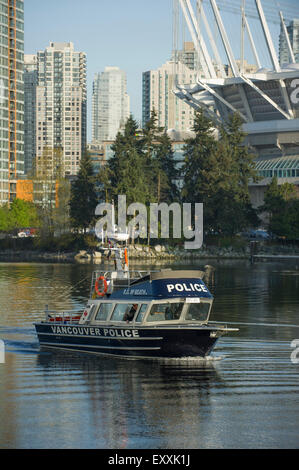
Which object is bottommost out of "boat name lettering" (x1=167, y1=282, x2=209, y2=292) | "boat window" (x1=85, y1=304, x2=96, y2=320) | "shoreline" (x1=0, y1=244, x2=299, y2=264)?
"shoreline" (x1=0, y1=244, x2=299, y2=264)

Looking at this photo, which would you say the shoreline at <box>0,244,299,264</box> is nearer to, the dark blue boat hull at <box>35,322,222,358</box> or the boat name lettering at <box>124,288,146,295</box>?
the dark blue boat hull at <box>35,322,222,358</box>

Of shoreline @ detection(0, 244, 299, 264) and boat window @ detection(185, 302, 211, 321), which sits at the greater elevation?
boat window @ detection(185, 302, 211, 321)

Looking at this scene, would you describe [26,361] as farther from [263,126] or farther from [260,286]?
[263,126]

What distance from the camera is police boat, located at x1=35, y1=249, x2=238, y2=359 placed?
1374 inches

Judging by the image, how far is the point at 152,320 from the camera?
116 ft

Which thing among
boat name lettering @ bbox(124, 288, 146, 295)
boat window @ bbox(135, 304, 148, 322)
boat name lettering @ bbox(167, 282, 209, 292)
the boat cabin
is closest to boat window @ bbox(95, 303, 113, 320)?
the boat cabin

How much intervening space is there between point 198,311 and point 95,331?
4.74 m

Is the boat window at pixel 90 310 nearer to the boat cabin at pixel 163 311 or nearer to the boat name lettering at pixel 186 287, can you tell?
the boat cabin at pixel 163 311

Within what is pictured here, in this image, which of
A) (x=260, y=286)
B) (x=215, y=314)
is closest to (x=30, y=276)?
(x=260, y=286)

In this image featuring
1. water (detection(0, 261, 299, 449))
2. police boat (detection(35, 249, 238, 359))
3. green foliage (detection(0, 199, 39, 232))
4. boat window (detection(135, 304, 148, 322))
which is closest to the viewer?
water (detection(0, 261, 299, 449))

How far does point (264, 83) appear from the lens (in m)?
157
